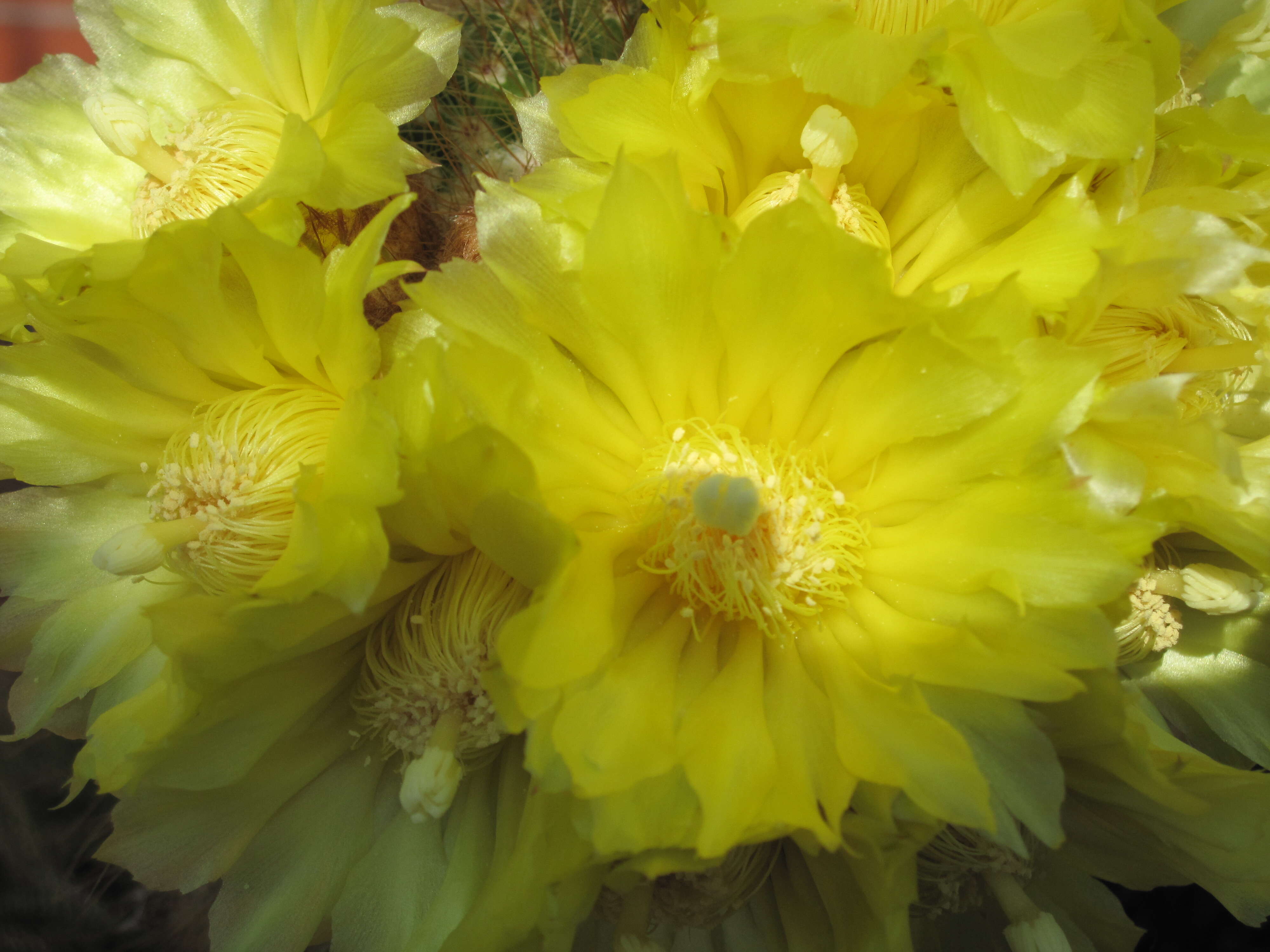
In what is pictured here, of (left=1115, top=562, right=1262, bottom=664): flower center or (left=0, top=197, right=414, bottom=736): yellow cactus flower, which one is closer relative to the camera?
(left=0, top=197, right=414, bottom=736): yellow cactus flower

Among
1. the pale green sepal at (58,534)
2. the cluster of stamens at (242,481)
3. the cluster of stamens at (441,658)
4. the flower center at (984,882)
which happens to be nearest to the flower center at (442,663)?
the cluster of stamens at (441,658)

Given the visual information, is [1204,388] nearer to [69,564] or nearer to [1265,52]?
[1265,52]

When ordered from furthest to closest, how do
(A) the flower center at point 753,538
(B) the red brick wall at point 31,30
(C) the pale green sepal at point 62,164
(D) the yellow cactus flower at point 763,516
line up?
(B) the red brick wall at point 31,30 → (C) the pale green sepal at point 62,164 → (A) the flower center at point 753,538 → (D) the yellow cactus flower at point 763,516

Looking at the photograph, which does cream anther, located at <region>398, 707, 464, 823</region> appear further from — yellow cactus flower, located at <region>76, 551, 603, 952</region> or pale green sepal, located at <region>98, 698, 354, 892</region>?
pale green sepal, located at <region>98, 698, 354, 892</region>

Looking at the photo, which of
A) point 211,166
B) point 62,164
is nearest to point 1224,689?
point 211,166

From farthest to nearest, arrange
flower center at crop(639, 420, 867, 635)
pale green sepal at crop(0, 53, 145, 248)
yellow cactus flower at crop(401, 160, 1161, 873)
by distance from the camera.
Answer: pale green sepal at crop(0, 53, 145, 248) → flower center at crop(639, 420, 867, 635) → yellow cactus flower at crop(401, 160, 1161, 873)

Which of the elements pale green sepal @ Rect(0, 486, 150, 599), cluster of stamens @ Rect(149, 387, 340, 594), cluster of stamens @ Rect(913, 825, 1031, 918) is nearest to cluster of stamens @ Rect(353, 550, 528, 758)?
cluster of stamens @ Rect(149, 387, 340, 594)

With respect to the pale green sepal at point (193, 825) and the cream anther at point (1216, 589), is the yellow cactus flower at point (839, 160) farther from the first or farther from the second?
the pale green sepal at point (193, 825)
